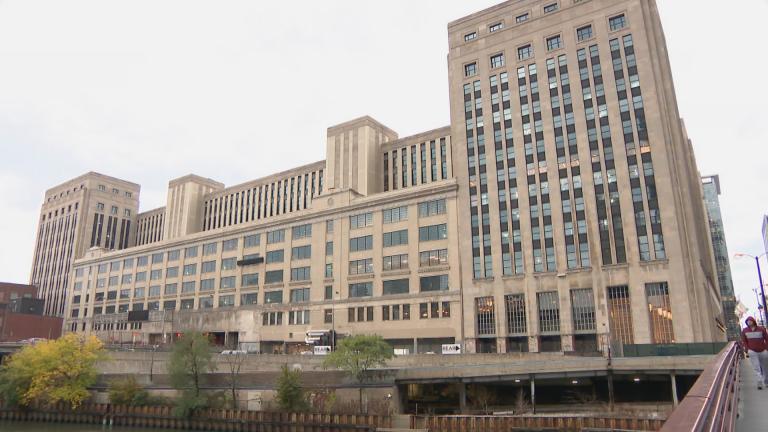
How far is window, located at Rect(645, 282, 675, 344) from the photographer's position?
6825cm

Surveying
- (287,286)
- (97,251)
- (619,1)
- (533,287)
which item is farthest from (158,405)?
(97,251)

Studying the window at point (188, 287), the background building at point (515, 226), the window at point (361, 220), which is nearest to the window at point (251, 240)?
the background building at point (515, 226)

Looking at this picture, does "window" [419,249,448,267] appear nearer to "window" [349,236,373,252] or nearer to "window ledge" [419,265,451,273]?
"window ledge" [419,265,451,273]

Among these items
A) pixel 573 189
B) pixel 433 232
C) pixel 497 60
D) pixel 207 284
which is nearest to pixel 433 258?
pixel 433 232

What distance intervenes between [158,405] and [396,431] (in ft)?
101

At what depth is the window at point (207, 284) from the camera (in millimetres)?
112438

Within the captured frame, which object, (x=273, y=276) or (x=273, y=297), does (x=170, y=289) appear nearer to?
(x=273, y=276)

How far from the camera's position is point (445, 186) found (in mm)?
87688

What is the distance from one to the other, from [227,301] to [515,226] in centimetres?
5952

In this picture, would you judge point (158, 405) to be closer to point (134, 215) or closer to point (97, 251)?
point (97, 251)

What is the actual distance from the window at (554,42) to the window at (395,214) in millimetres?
33715

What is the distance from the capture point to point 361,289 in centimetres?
9150

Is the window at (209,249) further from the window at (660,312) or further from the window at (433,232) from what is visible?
the window at (660,312)

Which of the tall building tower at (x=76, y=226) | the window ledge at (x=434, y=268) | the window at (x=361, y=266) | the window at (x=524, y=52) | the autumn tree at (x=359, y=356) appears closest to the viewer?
the autumn tree at (x=359, y=356)
